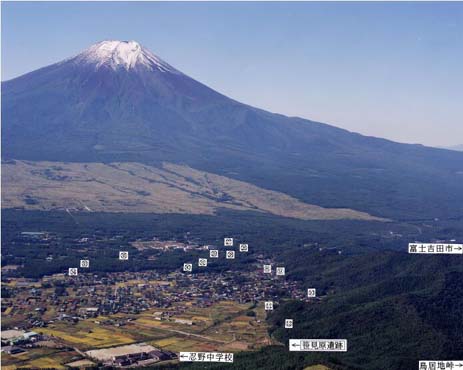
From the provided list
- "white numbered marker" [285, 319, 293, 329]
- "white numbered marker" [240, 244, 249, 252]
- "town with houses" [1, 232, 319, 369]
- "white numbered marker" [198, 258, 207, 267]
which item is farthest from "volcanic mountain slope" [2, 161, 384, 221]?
"white numbered marker" [285, 319, 293, 329]

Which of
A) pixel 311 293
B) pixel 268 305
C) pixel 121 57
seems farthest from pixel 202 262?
pixel 121 57

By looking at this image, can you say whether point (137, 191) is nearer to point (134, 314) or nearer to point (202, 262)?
point (202, 262)

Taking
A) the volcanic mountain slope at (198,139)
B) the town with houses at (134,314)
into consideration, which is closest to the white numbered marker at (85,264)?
the town with houses at (134,314)

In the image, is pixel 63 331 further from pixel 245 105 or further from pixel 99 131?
pixel 245 105

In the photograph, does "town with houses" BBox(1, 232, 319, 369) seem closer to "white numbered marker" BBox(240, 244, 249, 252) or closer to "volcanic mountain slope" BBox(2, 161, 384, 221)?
"white numbered marker" BBox(240, 244, 249, 252)

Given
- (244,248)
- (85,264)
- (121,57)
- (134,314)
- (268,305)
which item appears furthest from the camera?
(121,57)

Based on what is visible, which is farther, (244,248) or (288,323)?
(244,248)

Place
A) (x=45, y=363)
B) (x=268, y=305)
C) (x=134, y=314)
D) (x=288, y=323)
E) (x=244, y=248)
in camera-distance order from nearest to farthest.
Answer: (x=45, y=363)
(x=288, y=323)
(x=134, y=314)
(x=268, y=305)
(x=244, y=248)

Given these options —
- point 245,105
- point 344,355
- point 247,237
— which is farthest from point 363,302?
point 245,105
